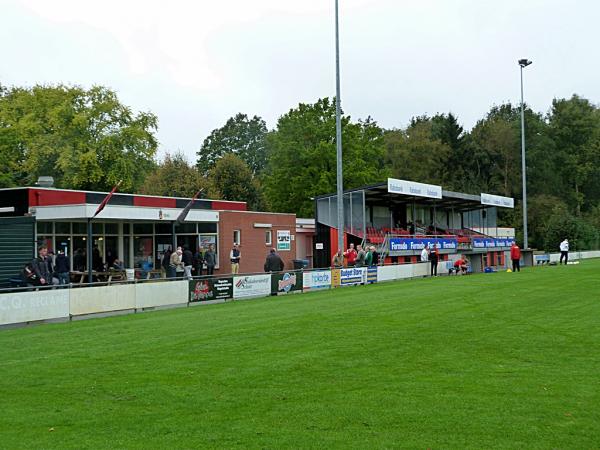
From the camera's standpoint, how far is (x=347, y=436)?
23.5 ft

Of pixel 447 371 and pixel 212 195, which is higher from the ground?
pixel 212 195

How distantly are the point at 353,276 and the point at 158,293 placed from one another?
37.7ft

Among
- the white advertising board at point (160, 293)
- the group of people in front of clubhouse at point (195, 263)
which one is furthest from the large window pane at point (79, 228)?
the white advertising board at point (160, 293)

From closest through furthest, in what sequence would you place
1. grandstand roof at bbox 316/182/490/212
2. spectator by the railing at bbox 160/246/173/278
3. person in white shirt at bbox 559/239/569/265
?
spectator by the railing at bbox 160/246/173/278 < grandstand roof at bbox 316/182/490/212 < person in white shirt at bbox 559/239/569/265

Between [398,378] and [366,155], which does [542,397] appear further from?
[366,155]

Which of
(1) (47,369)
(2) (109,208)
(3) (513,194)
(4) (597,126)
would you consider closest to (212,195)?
(3) (513,194)

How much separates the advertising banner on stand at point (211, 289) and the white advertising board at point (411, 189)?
753 inches

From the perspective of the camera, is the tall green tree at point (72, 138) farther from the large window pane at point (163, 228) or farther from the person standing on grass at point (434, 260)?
the person standing on grass at point (434, 260)

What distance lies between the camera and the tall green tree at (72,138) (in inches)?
2140

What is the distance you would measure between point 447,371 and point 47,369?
6.20 meters

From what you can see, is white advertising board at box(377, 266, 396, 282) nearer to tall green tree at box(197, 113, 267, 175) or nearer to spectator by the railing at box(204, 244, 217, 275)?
spectator by the railing at box(204, 244, 217, 275)

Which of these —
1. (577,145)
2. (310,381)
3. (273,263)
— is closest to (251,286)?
(273,263)

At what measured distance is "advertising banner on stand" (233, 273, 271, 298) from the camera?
24672mm

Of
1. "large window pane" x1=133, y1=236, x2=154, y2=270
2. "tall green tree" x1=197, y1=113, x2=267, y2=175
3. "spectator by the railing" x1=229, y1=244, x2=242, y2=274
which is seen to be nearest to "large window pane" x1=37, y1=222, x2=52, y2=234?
"large window pane" x1=133, y1=236, x2=154, y2=270
